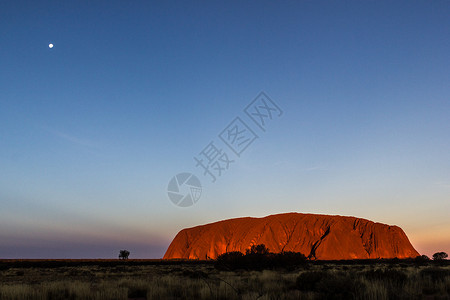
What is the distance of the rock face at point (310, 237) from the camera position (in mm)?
86312

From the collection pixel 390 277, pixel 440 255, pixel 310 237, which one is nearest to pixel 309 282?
pixel 390 277

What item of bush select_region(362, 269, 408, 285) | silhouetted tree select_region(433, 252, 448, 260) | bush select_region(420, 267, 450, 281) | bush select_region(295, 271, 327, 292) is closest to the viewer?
bush select_region(295, 271, 327, 292)

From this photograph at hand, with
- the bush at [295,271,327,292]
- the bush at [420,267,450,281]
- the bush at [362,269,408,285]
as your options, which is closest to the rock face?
the bush at [420,267,450,281]

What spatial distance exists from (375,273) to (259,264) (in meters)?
19.0

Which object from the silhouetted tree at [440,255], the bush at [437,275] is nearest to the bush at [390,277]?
the bush at [437,275]

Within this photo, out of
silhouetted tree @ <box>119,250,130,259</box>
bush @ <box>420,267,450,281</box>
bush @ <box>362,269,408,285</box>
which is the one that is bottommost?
silhouetted tree @ <box>119,250,130,259</box>

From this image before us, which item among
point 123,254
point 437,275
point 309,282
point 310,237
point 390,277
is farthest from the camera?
point 123,254

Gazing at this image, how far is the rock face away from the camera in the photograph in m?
86.3

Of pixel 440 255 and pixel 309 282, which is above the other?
pixel 309 282

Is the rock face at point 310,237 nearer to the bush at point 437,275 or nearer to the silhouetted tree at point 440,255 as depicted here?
the silhouetted tree at point 440,255

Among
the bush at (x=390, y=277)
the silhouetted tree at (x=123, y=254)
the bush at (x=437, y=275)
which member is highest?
the bush at (x=390, y=277)

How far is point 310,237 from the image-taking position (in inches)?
3602

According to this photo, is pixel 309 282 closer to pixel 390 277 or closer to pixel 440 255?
pixel 390 277

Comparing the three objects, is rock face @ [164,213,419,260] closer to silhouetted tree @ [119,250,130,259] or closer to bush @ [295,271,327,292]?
silhouetted tree @ [119,250,130,259]
